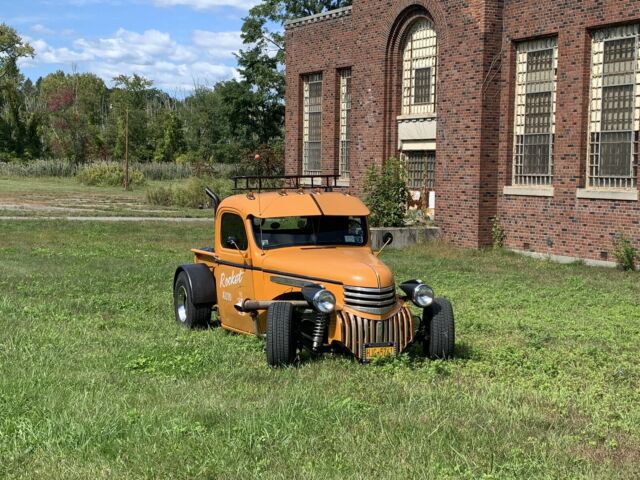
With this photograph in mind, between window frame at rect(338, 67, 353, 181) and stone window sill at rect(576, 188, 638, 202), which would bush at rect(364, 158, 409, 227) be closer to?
window frame at rect(338, 67, 353, 181)

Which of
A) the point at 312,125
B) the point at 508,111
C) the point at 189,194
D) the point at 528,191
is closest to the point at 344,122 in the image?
the point at 312,125

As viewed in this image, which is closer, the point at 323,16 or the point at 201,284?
the point at 201,284

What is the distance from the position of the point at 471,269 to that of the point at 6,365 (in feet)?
39.0

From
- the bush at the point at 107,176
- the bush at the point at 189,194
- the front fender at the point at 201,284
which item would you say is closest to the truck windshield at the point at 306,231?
the front fender at the point at 201,284

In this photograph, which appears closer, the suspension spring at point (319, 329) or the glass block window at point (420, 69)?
the suspension spring at point (319, 329)

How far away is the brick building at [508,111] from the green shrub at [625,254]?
0.19 m

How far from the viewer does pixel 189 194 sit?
4209cm

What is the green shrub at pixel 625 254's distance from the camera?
61.1 ft

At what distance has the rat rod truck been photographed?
8281mm

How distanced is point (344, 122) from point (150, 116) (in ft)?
201

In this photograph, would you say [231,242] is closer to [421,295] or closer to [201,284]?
[201,284]

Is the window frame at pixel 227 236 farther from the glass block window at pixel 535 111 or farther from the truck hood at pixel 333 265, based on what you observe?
the glass block window at pixel 535 111

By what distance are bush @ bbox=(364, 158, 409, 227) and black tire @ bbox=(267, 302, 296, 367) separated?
1577 centimetres

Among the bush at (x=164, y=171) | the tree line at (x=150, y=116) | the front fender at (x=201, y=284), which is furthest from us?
the bush at (x=164, y=171)
